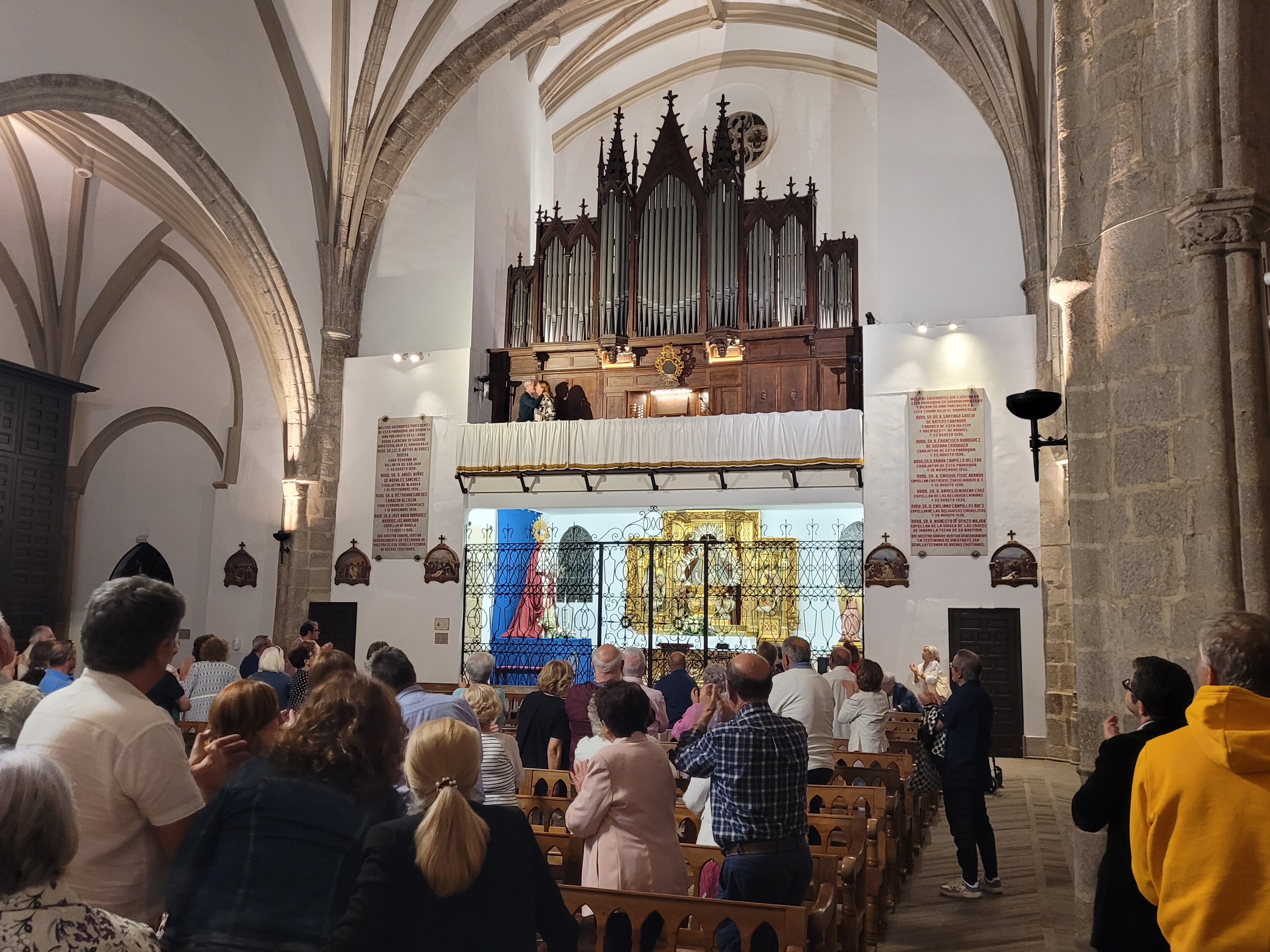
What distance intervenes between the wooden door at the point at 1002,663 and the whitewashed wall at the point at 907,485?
0.06 metres

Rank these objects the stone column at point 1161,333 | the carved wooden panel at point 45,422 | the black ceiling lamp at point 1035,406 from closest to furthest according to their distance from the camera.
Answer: the stone column at point 1161,333, the black ceiling lamp at point 1035,406, the carved wooden panel at point 45,422

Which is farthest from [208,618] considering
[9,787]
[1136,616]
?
[9,787]

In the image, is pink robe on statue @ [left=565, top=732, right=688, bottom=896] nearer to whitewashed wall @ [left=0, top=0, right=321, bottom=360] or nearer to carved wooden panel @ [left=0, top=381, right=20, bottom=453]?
whitewashed wall @ [left=0, top=0, right=321, bottom=360]

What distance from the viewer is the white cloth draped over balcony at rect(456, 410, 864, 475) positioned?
40.0ft

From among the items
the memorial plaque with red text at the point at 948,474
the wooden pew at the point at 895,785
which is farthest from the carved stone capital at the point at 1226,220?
the memorial plaque with red text at the point at 948,474

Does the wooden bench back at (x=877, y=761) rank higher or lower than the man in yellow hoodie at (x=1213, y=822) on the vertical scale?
lower

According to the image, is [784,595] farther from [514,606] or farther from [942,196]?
[942,196]

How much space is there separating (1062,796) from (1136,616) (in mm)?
4686

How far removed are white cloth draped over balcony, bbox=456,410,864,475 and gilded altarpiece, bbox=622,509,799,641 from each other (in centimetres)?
107

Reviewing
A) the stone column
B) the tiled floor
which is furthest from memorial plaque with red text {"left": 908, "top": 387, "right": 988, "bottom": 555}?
the stone column

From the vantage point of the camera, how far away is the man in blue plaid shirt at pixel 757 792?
3.59 meters

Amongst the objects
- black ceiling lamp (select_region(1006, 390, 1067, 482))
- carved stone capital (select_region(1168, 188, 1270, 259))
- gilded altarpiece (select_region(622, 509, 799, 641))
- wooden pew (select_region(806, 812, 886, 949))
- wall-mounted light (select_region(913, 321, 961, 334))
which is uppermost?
wall-mounted light (select_region(913, 321, 961, 334))

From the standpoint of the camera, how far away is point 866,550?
1193 cm

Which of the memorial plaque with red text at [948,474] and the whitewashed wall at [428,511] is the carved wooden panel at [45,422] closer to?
the whitewashed wall at [428,511]
